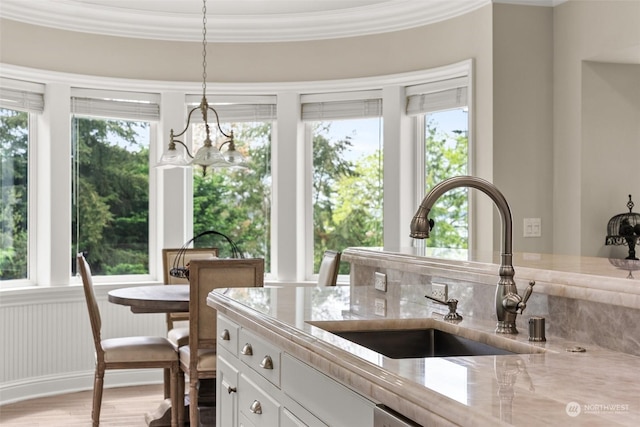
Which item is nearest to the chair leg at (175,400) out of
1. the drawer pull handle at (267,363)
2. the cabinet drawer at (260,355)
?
the cabinet drawer at (260,355)

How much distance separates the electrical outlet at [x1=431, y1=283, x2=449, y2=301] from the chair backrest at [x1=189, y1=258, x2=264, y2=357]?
170cm

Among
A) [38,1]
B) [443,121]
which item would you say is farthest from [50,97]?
[443,121]

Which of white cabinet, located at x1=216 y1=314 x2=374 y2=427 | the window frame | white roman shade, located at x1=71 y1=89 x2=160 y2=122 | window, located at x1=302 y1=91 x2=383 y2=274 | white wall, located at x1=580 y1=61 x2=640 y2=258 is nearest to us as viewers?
white cabinet, located at x1=216 y1=314 x2=374 y2=427

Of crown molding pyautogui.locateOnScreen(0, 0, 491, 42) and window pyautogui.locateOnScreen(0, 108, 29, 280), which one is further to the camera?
window pyautogui.locateOnScreen(0, 108, 29, 280)

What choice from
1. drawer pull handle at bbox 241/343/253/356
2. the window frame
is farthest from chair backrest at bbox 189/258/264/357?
the window frame

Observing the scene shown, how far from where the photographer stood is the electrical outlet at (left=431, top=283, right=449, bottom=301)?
2293 millimetres

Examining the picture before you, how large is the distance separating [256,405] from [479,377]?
1.16m

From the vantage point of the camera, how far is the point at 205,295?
392 cm

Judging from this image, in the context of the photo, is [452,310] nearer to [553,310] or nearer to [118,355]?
[553,310]

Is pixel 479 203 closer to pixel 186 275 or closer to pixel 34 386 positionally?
pixel 186 275

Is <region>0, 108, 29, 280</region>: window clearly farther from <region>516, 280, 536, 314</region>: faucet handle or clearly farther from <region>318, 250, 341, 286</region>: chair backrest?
<region>516, 280, 536, 314</region>: faucet handle

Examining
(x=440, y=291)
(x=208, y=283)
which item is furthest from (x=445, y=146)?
(x=440, y=291)

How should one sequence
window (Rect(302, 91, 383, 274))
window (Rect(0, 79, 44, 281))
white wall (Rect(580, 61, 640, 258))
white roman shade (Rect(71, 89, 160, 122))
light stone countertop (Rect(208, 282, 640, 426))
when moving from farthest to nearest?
window (Rect(302, 91, 383, 274)), white roman shade (Rect(71, 89, 160, 122)), window (Rect(0, 79, 44, 281)), white wall (Rect(580, 61, 640, 258)), light stone countertop (Rect(208, 282, 640, 426))

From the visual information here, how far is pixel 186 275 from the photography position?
14.4 feet
